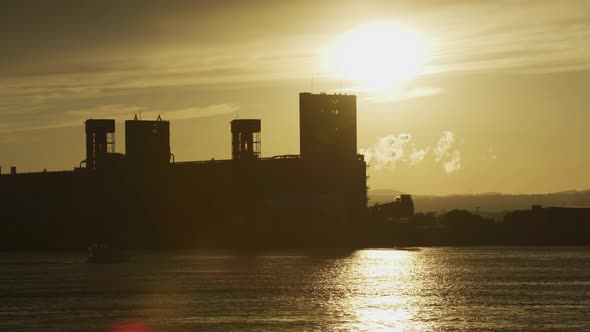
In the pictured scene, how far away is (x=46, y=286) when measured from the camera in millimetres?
143500

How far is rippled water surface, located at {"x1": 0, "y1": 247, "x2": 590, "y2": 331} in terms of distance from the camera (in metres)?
99.5

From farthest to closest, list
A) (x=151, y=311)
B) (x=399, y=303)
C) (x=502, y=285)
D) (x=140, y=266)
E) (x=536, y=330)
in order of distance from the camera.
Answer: (x=140, y=266) → (x=502, y=285) → (x=399, y=303) → (x=151, y=311) → (x=536, y=330)

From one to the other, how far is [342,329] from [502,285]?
182 ft

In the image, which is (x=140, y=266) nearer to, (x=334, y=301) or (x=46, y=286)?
(x=46, y=286)

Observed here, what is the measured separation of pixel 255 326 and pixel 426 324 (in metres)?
15.2

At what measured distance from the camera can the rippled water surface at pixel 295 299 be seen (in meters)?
99.5

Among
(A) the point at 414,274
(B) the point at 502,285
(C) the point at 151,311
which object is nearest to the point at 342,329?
(C) the point at 151,311

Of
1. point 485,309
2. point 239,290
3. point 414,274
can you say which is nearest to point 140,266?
point 414,274

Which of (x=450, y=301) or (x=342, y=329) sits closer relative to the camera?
(x=342, y=329)

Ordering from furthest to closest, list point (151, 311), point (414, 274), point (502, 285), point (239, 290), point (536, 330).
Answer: point (414, 274), point (502, 285), point (239, 290), point (151, 311), point (536, 330)

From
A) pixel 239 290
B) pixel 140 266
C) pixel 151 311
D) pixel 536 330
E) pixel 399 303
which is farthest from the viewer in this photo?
pixel 140 266

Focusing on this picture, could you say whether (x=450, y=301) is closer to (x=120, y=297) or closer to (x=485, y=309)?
(x=485, y=309)

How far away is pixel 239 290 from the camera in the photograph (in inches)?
5364

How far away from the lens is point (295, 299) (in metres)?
123
